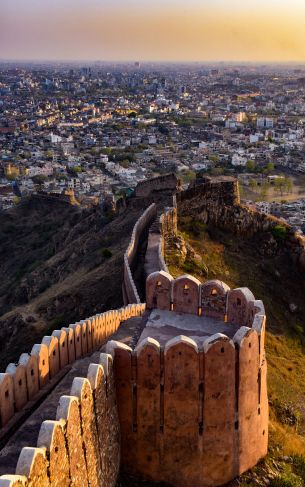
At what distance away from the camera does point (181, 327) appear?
1262 cm

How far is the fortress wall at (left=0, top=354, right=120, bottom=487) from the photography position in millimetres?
8117

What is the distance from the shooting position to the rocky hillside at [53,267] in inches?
915

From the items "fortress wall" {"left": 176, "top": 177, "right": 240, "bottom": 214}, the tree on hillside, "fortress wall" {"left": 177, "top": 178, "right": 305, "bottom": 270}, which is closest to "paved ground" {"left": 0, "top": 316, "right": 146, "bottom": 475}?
"fortress wall" {"left": 176, "top": 177, "right": 240, "bottom": 214}

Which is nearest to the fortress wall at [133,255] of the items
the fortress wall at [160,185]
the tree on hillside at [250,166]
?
the fortress wall at [160,185]

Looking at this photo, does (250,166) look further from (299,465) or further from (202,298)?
(299,465)

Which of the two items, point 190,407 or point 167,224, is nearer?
point 190,407

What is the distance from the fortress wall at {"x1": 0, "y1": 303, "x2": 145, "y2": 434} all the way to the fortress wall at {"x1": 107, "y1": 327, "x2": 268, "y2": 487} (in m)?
1.18

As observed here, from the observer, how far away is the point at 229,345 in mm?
10781

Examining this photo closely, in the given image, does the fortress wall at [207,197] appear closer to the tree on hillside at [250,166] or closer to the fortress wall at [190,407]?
the fortress wall at [190,407]

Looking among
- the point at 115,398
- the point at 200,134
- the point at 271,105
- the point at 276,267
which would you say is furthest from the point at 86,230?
the point at 271,105

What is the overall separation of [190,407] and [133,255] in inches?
518

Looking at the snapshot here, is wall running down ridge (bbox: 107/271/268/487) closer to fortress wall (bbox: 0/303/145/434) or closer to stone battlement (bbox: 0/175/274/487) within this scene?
stone battlement (bbox: 0/175/274/487)

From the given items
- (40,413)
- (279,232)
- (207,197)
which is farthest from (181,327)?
(207,197)

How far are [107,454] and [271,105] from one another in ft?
600
